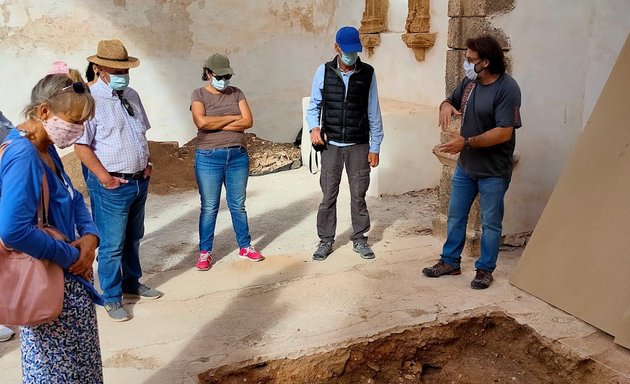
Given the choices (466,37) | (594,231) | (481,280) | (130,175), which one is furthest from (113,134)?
(594,231)

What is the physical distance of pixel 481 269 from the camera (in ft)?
14.9

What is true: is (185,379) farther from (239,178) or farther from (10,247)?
(239,178)

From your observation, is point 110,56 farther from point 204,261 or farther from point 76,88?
point 204,261

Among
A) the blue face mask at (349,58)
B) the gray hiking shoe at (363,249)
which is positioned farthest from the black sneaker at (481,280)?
the blue face mask at (349,58)

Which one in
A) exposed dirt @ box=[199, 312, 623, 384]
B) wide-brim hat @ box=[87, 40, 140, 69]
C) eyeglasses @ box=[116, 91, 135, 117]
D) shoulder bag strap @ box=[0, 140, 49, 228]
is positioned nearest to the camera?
shoulder bag strap @ box=[0, 140, 49, 228]

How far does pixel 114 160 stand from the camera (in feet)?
12.7

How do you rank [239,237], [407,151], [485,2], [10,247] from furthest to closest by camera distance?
1. [407,151]
2. [239,237]
3. [485,2]
4. [10,247]

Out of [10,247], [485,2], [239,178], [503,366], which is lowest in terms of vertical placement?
[503,366]

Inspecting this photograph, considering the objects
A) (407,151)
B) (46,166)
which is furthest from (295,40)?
(46,166)

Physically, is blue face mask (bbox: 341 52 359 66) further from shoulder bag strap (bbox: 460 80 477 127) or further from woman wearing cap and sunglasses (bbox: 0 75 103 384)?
woman wearing cap and sunglasses (bbox: 0 75 103 384)

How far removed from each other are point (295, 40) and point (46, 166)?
794 centimetres

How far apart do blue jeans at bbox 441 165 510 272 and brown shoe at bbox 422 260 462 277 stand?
0.03 meters

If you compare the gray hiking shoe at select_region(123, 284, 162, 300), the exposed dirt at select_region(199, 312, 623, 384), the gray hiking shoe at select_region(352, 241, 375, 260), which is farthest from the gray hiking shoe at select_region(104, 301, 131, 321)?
the gray hiking shoe at select_region(352, 241, 375, 260)

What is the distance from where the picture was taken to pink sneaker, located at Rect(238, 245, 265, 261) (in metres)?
5.20
